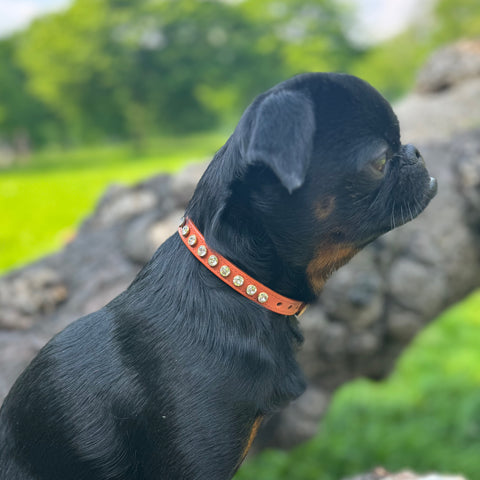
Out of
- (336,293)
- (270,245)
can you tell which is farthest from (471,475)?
A: (270,245)

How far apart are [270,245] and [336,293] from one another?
2606mm

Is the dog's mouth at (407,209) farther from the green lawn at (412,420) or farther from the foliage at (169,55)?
the foliage at (169,55)

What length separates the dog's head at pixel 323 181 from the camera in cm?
221

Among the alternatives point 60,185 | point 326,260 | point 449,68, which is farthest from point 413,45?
point 326,260

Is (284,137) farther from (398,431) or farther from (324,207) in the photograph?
(398,431)

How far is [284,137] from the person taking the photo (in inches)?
79.3

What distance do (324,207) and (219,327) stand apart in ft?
1.99

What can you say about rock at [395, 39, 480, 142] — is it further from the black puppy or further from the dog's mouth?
the black puppy

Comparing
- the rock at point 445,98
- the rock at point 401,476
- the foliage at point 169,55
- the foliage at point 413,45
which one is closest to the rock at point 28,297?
the rock at point 401,476

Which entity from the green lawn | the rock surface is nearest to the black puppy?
the rock surface

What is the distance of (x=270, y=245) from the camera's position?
2.30 meters

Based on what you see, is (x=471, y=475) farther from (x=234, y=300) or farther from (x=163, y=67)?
(x=163, y=67)

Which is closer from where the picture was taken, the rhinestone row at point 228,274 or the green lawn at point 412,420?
the rhinestone row at point 228,274

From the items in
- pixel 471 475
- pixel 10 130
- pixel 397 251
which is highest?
pixel 397 251
